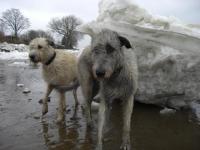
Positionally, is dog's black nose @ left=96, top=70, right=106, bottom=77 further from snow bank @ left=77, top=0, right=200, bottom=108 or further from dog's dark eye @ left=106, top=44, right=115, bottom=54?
snow bank @ left=77, top=0, right=200, bottom=108

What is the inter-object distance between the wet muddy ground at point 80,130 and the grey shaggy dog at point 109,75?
1.51 feet

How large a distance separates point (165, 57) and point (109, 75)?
10.7 feet

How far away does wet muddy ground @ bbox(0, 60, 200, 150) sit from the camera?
5309 mm

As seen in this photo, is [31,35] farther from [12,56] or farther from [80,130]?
[80,130]

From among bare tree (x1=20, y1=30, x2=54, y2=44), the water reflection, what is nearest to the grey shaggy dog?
the water reflection

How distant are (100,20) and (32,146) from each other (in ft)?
14.6

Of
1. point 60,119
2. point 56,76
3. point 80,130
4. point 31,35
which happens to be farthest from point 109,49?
point 31,35

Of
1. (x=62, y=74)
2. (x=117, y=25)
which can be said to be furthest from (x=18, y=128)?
(x=117, y=25)

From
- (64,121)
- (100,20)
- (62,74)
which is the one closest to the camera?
(64,121)

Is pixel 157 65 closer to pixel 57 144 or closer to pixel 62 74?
pixel 62 74

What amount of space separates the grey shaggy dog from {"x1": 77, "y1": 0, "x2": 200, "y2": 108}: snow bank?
1.44 meters

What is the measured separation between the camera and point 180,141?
18.2ft

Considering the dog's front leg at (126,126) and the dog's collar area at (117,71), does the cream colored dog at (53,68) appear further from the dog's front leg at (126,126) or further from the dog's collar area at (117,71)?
the dog's collar area at (117,71)

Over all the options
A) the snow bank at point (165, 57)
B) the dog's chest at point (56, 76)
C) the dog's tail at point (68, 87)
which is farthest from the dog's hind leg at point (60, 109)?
the snow bank at point (165, 57)
